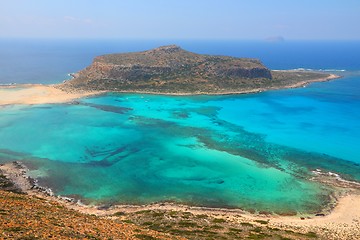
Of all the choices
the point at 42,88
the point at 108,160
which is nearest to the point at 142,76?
the point at 42,88

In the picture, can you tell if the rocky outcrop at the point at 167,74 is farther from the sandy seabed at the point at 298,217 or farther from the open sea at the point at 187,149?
the sandy seabed at the point at 298,217

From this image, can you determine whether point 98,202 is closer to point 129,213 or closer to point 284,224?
point 129,213

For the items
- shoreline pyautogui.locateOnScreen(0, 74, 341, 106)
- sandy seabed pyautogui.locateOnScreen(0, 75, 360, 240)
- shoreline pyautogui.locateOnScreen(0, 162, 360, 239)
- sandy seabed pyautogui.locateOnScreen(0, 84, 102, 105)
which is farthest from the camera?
shoreline pyautogui.locateOnScreen(0, 74, 341, 106)

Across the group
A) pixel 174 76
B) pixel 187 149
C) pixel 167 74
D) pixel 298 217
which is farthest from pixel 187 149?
pixel 167 74

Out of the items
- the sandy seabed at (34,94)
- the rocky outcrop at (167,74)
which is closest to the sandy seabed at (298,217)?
the sandy seabed at (34,94)

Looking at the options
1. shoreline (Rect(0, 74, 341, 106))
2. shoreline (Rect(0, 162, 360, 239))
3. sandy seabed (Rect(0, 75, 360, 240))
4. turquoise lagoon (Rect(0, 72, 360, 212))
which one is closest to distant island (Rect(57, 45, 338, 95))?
shoreline (Rect(0, 74, 341, 106))

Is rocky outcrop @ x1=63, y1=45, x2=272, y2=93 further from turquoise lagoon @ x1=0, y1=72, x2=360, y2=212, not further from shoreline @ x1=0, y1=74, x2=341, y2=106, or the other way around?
turquoise lagoon @ x1=0, y1=72, x2=360, y2=212
